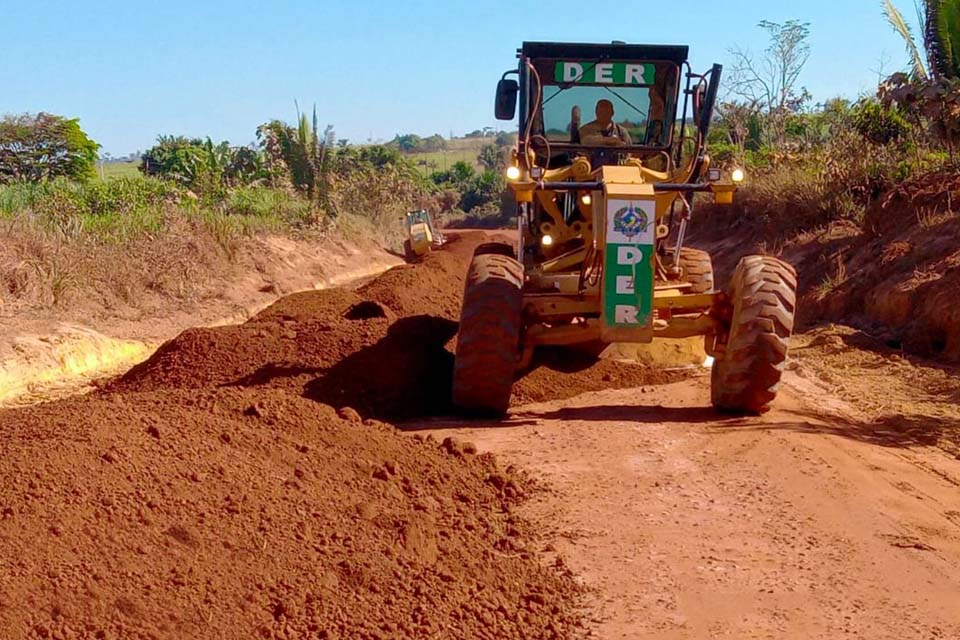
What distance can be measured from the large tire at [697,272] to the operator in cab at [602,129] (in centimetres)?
143

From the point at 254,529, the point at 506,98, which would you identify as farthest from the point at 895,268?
the point at 254,529

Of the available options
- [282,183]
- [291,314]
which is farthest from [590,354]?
[282,183]

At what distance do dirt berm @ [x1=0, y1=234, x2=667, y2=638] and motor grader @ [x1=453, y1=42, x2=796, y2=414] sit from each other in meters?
1.33

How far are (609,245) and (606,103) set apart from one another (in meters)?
2.27

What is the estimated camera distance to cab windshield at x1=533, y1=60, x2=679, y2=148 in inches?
364

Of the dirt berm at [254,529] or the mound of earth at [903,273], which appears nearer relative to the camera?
the dirt berm at [254,529]

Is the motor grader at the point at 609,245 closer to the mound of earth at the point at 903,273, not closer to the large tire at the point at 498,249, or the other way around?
the large tire at the point at 498,249

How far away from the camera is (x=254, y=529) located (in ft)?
15.6

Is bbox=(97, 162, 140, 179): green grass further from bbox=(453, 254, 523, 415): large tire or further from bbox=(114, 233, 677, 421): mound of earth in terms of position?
bbox=(453, 254, 523, 415): large tire

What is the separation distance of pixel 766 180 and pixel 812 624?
16670 mm

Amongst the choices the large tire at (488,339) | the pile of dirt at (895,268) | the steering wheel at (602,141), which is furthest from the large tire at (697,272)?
the large tire at (488,339)

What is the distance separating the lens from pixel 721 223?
2191cm

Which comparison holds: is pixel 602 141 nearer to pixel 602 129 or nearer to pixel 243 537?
pixel 602 129

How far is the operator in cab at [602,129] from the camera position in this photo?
9.38m
